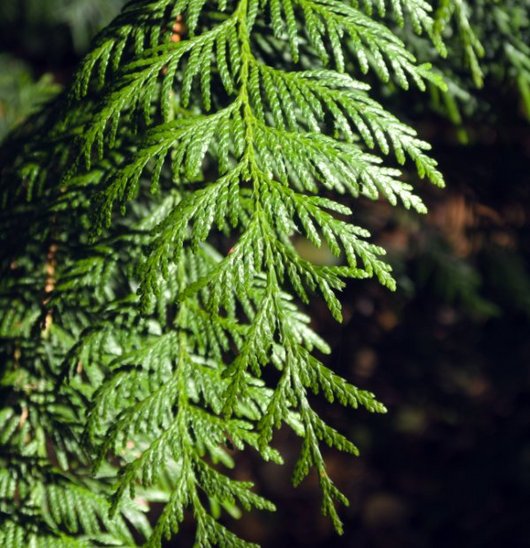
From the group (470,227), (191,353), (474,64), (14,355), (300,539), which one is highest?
(474,64)

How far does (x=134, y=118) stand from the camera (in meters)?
0.95

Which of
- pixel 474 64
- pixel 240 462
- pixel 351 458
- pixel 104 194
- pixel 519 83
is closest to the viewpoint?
pixel 104 194

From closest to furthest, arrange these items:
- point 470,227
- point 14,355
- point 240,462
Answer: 1. point 14,355
2. point 470,227
3. point 240,462

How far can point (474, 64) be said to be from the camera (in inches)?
41.2

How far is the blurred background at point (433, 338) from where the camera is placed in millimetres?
1964

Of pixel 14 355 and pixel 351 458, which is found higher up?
pixel 14 355

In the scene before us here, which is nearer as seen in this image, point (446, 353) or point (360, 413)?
point (446, 353)

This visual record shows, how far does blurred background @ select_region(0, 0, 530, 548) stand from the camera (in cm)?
196

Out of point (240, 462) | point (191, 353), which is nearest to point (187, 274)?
point (191, 353)

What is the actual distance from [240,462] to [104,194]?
10.4 ft

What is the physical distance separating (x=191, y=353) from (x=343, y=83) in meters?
0.54

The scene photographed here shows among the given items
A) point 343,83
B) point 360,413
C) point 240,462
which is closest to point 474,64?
point 343,83

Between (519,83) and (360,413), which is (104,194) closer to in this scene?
(519,83)

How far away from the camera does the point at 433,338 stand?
3.04 m
